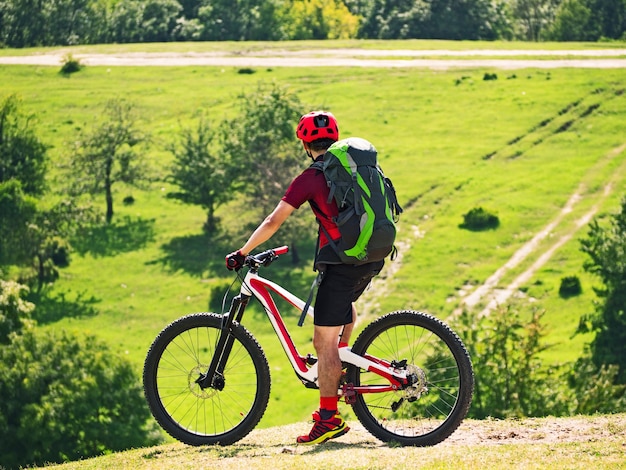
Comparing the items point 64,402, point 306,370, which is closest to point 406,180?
point 64,402

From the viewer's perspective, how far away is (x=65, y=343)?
47938 mm

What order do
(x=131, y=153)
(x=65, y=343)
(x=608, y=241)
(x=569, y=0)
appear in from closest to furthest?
(x=65, y=343) → (x=608, y=241) → (x=131, y=153) → (x=569, y=0)

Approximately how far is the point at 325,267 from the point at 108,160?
72791 millimetres

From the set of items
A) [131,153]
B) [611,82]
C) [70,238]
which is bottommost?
[70,238]

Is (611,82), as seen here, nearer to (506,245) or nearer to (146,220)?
(506,245)

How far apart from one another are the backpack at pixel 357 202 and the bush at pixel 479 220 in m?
60.2

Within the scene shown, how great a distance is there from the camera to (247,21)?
12469 centimetres

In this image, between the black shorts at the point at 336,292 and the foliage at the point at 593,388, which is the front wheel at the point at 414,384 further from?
the foliage at the point at 593,388

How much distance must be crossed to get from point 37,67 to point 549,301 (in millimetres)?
60275

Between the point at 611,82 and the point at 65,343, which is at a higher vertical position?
the point at 611,82

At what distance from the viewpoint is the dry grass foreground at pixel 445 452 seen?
1008cm

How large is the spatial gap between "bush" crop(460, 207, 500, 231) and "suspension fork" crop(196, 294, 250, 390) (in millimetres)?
59414

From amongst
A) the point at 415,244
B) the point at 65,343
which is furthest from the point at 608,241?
the point at 65,343

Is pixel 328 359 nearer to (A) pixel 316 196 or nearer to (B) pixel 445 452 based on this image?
(B) pixel 445 452
